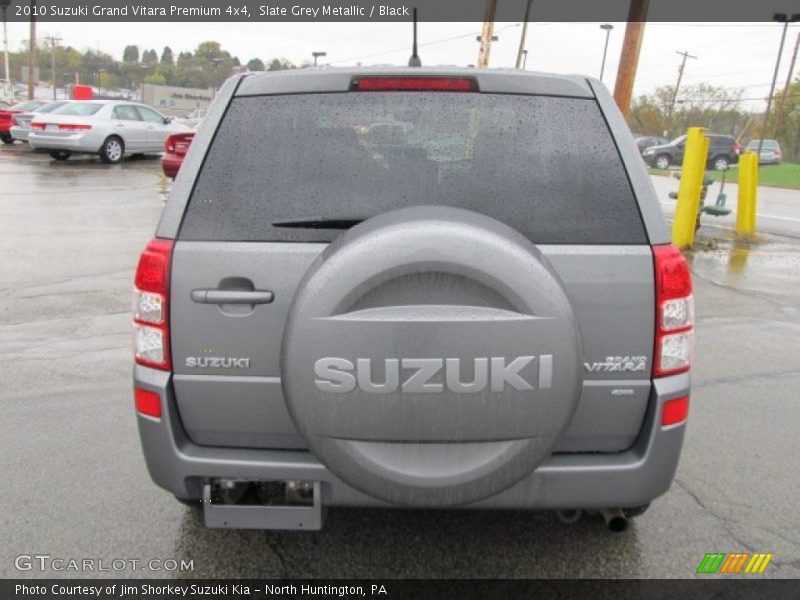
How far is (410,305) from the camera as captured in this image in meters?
2.09

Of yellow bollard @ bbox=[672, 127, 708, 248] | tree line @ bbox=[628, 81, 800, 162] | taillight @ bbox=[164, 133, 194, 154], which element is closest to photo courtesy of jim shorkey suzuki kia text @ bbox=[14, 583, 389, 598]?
yellow bollard @ bbox=[672, 127, 708, 248]

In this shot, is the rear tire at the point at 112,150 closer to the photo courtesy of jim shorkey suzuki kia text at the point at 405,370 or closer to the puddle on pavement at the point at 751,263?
the puddle on pavement at the point at 751,263

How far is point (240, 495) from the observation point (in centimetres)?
246

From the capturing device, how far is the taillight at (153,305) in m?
2.34

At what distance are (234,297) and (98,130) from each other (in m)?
20.3

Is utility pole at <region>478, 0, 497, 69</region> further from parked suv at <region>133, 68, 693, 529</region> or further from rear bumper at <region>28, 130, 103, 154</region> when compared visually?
parked suv at <region>133, 68, 693, 529</region>

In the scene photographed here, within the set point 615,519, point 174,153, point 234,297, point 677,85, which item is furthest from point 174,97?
point 615,519

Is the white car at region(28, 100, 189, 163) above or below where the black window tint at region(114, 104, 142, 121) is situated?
below

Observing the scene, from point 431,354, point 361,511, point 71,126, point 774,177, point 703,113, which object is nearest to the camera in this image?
point 431,354

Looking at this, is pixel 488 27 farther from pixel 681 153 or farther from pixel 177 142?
pixel 681 153

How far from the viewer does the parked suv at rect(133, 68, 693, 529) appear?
81.7 inches

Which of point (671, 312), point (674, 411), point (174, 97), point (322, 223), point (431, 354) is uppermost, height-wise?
point (322, 223)

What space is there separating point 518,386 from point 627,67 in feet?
41.0

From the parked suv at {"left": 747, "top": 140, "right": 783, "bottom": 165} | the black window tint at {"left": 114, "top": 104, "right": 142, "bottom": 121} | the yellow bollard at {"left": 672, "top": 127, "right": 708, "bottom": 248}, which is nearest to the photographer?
the yellow bollard at {"left": 672, "top": 127, "right": 708, "bottom": 248}
